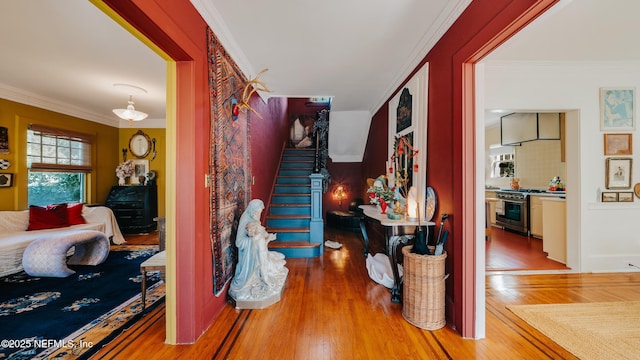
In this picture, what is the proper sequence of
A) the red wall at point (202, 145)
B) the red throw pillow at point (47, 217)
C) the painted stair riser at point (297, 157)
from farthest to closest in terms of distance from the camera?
the painted stair riser at point (297, 157)
the red throw pillow at point (47, 217)
the red wall at point (202, 145)

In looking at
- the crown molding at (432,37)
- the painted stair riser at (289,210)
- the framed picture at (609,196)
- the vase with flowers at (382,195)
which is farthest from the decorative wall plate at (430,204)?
the framed picture at (609,196)

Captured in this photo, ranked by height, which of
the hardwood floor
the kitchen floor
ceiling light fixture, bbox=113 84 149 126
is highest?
ceiling light fixture, bbox=113 84 149 126

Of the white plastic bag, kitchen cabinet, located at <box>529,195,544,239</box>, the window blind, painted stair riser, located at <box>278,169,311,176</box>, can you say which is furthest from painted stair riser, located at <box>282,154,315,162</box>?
kitchen cabinet, located at <box>529,195,544,239</box>

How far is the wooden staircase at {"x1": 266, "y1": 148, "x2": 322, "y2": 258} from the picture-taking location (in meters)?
3.82

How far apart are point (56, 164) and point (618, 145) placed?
9.50 metres

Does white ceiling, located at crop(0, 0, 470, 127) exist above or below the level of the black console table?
above

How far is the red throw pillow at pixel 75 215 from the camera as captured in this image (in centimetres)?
419

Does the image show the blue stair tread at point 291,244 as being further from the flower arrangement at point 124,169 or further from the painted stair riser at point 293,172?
the flower arrangement at point 124,169

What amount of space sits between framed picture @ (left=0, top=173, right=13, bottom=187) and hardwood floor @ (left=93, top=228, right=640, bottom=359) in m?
3.96

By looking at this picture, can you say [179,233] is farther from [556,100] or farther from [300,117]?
[300,117]

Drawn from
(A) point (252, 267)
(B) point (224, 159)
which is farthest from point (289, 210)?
(B) point (224, 159)

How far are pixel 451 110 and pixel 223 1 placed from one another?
222 cm

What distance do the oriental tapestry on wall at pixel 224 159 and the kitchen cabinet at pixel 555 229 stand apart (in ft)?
15.6

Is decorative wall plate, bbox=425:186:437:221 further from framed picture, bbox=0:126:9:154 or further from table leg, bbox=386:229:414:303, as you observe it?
framed picture, bbox=0:126:9:154
